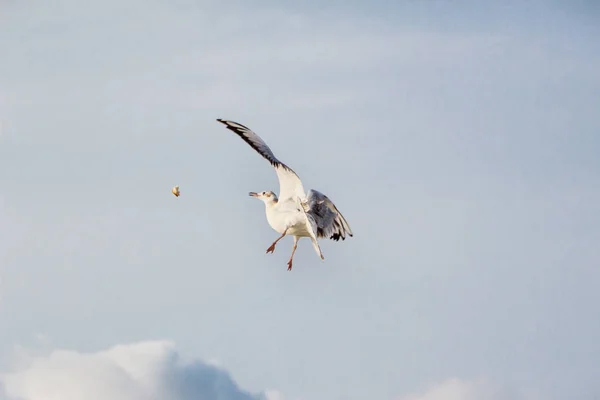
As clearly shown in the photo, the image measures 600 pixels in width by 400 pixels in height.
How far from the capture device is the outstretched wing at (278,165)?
58469 millimetres

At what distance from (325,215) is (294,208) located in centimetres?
151

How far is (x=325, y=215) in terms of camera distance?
59.5 metres

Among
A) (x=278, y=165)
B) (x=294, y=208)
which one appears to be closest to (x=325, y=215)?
(x=294, y=208)

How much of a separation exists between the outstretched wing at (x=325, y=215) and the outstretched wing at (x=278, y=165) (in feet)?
1.91

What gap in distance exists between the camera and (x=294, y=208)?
58875 mm

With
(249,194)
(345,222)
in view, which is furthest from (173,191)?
(345,222)

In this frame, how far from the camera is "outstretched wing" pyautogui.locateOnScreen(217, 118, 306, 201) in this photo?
2302 inches

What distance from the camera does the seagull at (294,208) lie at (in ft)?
190

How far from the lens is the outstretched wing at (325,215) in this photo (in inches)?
2324

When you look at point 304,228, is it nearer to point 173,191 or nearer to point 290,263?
point 290,263

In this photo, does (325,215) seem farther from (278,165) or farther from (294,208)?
(278,165)

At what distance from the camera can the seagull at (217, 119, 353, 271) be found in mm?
58000

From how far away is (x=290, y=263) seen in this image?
5700 cm

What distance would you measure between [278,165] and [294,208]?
2.05 meters
